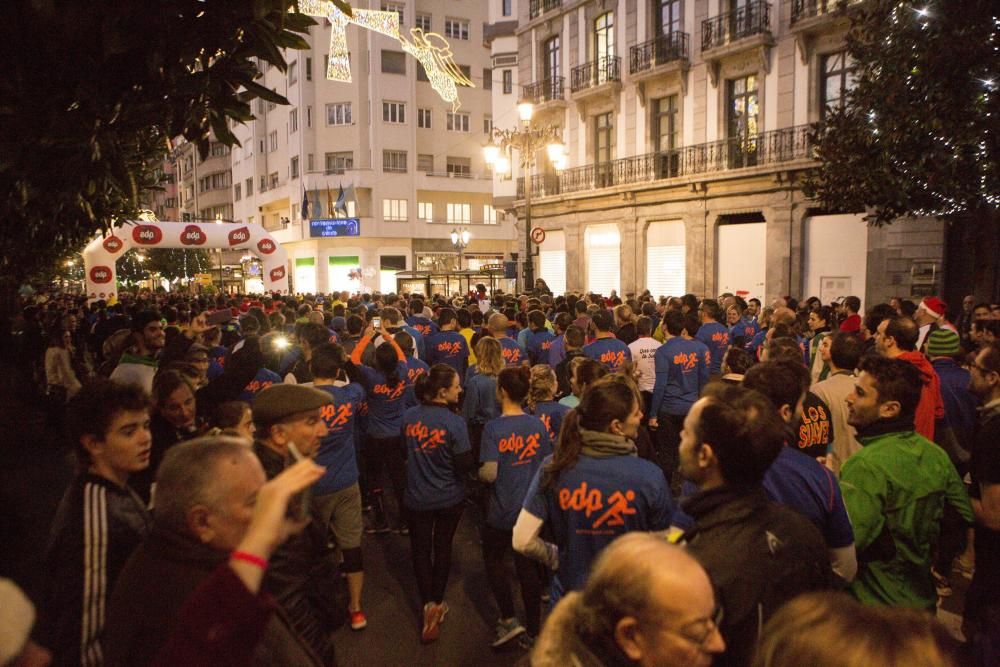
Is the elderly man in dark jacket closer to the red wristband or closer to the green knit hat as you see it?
the red wristband

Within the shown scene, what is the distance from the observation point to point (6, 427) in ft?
30.7

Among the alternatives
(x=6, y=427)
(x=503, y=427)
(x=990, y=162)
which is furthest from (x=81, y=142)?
(x=990, y=162)

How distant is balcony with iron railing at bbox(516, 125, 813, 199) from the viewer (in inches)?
733

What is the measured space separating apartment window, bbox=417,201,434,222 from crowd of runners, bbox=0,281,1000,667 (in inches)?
1446

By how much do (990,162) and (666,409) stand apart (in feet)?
20.5

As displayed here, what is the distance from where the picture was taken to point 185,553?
1.88 meters

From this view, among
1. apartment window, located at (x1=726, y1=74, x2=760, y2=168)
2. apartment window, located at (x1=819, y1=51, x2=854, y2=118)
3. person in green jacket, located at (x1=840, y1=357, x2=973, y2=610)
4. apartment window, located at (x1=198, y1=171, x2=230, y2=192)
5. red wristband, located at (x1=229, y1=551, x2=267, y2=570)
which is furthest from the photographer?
apartment window, located at (x1=198, y1=171, x2=230, y2=192)

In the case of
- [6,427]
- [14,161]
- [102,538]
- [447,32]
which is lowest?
[6,427]

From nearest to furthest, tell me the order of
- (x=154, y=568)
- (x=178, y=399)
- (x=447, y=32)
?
(x=154, y=568) → (x=178, y=399) → (x=447, y=32)

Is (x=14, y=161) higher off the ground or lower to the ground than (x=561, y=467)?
higher

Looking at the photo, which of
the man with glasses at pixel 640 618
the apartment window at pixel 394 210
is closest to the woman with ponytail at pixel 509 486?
the man with glasses at pixel 640 618

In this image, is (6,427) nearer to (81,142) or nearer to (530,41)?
(81,142)

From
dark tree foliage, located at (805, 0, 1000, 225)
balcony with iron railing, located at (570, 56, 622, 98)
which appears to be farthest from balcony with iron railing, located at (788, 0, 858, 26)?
dark tree foliage, located at (805, 0, 1000, 225)

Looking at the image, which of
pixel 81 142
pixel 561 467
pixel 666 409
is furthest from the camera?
pixel 666 409
